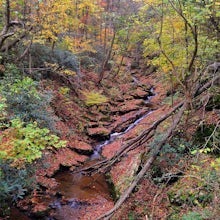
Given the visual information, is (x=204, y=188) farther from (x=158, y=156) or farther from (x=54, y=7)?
(x=54, y=7)

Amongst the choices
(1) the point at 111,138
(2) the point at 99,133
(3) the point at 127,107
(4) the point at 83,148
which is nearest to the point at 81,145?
(4) the point at 83,148

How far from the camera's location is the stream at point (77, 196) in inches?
291

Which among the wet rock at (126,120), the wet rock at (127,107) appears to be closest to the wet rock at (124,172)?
the wet rock at (126,120)

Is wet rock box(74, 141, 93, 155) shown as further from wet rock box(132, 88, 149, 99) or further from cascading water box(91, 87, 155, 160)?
wet rock box(132, 88, 149, 99)

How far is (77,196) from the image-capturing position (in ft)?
27.4

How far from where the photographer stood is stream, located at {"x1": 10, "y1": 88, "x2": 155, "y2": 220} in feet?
24.3

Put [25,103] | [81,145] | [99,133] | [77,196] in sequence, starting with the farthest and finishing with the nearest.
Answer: [99,133] < [81,145] < [25,103] < [77,196]

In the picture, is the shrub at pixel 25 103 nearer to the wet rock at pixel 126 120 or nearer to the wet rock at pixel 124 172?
the wet rock at pixel 124 172

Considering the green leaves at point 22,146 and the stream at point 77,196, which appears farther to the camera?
the stream at point 77,196

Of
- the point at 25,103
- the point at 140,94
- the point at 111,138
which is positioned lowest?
the point at 111,138

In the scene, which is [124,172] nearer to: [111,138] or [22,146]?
[111,138]

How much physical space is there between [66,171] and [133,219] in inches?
172

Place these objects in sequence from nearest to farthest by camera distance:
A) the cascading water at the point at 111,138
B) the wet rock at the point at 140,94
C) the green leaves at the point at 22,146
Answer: the green leaves at the point at 22,146 → the cascading water at the point at 111,138 → the wet rock at the point at 140,94

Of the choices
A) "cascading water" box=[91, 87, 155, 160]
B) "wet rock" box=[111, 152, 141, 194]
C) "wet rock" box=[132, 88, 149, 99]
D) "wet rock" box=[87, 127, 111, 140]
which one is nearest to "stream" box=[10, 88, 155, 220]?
"wet rock" box=[111, 152, 141, 194]
